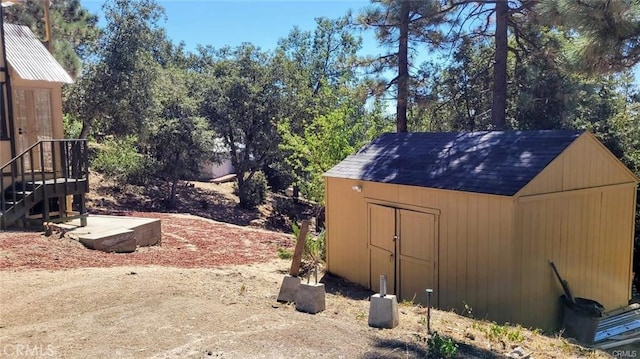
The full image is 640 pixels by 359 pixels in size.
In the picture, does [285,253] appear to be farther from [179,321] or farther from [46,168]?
[179,321]

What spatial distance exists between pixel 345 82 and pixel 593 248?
766 inches

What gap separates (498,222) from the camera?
7.07 m

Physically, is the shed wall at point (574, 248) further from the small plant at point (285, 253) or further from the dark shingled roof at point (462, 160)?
the small plant at point (285, 253)

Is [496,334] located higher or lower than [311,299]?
lower

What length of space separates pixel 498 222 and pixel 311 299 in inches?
122

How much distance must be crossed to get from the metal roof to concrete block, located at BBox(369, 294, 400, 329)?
8.93 m

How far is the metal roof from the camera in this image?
10375 millimetres

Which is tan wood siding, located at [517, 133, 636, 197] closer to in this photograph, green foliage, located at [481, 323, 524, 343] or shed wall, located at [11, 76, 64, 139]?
green foliage, located at [481, 323, 524, 343]

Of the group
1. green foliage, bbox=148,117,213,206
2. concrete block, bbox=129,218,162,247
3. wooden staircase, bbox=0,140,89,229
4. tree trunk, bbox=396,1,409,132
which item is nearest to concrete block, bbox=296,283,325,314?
concrete block, bbox=129,218,162,247

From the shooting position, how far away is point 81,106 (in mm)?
15156

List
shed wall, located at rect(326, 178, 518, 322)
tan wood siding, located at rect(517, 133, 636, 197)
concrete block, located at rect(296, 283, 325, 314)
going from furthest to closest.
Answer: tan wood siding, located at rect(517, 133, 636, 197)
shed wall, located at rect(326, 178, 518, 322)
concrete block, located at rect(296, 283, 325, 314)

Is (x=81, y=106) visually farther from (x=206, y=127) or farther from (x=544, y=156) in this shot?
(x=544, y=156)

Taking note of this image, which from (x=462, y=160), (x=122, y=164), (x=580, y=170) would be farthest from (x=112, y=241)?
(x=122, y=164)

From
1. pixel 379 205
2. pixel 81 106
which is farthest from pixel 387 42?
pixel 81 106
